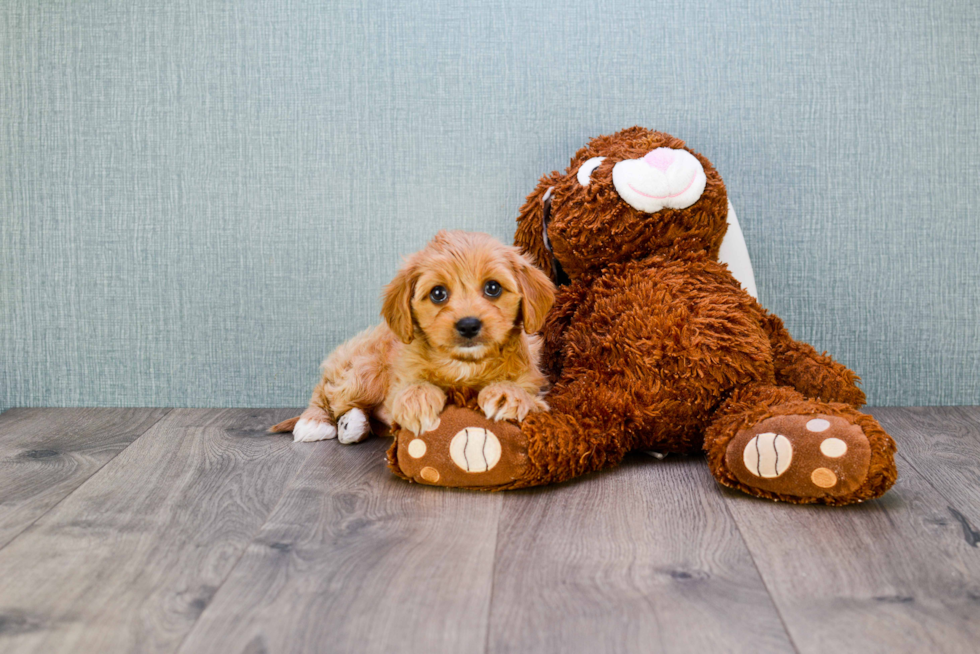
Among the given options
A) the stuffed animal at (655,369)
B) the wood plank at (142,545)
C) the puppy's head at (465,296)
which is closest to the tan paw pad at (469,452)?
the stuffed animal at (655,369)

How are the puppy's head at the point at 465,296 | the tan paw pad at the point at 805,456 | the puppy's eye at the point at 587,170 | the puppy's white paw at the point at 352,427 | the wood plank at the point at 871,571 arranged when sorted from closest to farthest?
the wood plank at the point at 871,571
the tan paw pad at the point at 805,456
the puppy's head at the point at 465,296
the puppy's eye at the point at 587,170
the puppy's white paw at the point at 352,427

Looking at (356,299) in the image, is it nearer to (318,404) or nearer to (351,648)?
(318,404)

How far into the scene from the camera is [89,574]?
109 cm

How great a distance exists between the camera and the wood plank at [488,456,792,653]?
3.01ft

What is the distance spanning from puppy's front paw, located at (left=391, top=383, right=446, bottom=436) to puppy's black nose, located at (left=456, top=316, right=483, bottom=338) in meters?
0.15

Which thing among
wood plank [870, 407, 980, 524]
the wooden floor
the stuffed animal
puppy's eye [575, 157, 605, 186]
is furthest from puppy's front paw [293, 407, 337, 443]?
wood plank [870, 407, 980, 524]

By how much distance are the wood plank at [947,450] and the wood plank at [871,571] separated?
0.03 m

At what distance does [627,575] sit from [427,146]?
131 cm

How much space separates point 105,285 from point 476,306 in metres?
1.25

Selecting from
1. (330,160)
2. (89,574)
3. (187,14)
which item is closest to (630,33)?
(330,160)

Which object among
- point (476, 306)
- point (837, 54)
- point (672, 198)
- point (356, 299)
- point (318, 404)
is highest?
point (837, 54)

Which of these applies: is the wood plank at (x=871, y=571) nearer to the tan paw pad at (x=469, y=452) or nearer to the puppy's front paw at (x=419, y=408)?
the tan paw pad at (x=469, y=452)

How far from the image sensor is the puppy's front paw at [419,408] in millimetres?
1398

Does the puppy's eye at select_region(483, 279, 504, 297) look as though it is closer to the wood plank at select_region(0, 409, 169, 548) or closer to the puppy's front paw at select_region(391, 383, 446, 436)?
the puppy's front paw at select_region(391, 383, 446, 436)
